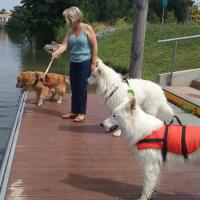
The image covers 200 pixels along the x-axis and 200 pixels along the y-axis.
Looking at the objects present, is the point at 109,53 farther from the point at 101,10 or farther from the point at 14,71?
the point at 101,10

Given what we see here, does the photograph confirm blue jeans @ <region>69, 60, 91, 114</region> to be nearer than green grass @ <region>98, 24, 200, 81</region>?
Yes

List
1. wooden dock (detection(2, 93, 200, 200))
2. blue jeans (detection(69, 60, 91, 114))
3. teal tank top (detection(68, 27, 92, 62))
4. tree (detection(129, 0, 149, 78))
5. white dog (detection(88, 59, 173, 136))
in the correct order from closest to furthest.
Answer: wooden dock (detection(2, 93, 200, 200)) < white dog (detection(88, 59, 173, 136)) < teal tank top (detection(68, 27, 92, 62)) < blue jeans (detection(69, 60, 91, 114)) < tree (detection(129, 0, 149, 78))

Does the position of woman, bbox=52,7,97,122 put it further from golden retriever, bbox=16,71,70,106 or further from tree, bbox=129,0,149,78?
tree, bbox=129,0,149,78

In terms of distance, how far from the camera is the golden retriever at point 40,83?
1001 cm

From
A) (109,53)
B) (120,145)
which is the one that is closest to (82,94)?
(120,145)

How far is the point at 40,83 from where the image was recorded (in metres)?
10.0

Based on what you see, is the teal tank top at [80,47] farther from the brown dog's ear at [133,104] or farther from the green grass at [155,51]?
the green grass at [155,51]

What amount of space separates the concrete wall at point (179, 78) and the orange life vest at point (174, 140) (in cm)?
788

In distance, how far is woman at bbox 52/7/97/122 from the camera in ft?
25.6

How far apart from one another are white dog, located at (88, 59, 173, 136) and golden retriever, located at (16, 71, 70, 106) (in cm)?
286

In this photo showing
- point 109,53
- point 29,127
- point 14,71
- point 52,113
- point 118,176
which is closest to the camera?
point 118,176

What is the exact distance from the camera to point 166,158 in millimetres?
4715

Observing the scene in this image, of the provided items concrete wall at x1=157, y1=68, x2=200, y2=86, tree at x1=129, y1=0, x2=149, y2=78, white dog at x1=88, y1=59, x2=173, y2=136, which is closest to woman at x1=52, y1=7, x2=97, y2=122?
white dog at x1=88, y1=59, x2=173, y2=136

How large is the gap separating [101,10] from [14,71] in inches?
2201
